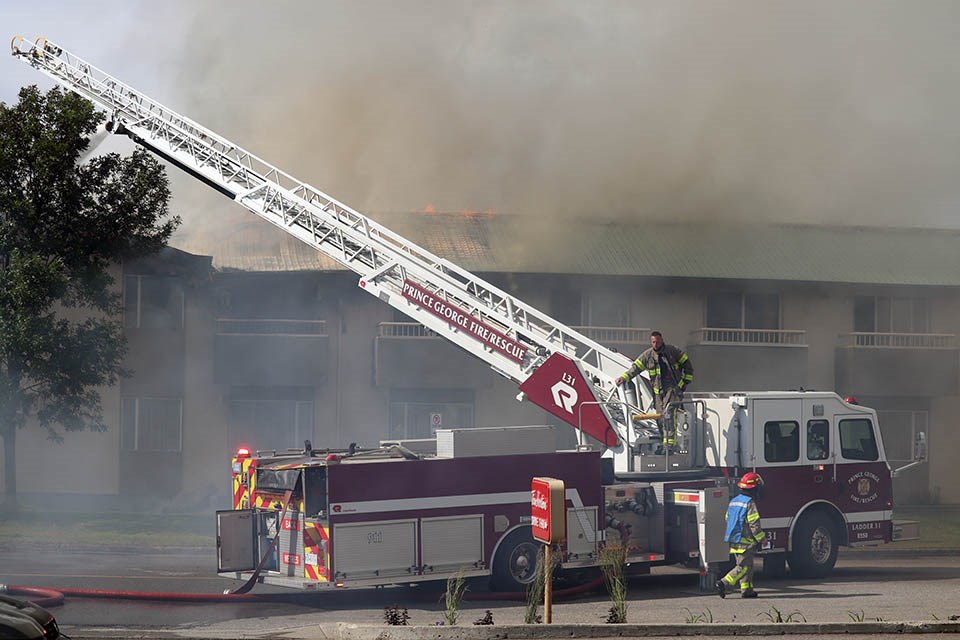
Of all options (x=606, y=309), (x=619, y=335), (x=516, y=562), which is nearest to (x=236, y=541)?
(x=516, y=562)

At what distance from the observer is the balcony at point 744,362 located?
31.8 metres

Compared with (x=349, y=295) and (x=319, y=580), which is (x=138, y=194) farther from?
(x=319, y=580)

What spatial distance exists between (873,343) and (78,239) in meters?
21.9

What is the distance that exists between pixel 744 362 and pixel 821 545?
16.5 metres

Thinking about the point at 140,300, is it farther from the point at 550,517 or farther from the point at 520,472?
the point at 550,517

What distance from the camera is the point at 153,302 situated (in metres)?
30.6

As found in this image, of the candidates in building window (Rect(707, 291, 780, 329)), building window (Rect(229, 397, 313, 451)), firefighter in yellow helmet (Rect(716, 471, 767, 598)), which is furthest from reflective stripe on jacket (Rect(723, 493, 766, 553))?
building window (Rect(707, 291, 780, 329))

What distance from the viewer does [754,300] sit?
3284 cm

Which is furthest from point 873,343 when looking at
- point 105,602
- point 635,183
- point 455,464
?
point 105,602

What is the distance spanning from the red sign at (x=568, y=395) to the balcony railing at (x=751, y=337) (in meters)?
17.0

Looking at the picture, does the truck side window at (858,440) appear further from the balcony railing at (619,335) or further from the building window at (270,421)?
the building window at (270,421)

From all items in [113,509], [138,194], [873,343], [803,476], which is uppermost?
[138,194]

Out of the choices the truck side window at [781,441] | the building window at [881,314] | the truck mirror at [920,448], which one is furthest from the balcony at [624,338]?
the truck mirror at [920,448]

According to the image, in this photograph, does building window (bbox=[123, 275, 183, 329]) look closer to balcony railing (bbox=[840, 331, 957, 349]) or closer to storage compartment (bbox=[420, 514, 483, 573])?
balcony railing (bbox=[840, 331, 957, 349])
